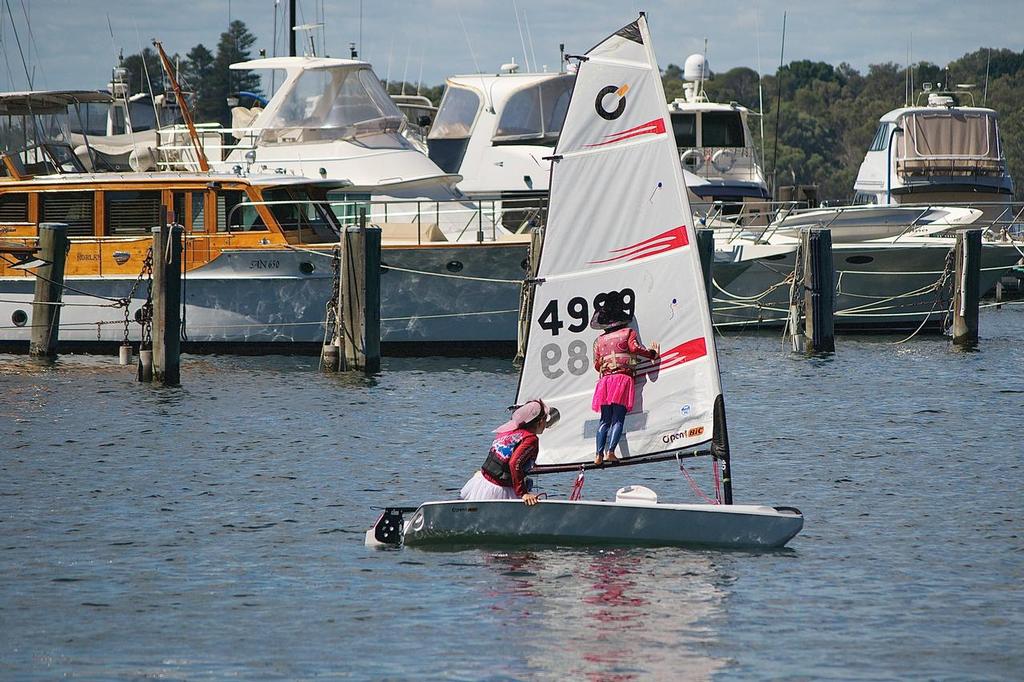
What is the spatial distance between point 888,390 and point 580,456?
12.0m

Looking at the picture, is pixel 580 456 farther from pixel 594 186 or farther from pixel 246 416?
pixel 246 416

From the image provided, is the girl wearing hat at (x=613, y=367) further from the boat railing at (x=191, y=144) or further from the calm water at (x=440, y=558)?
the boat railing at (x=191, y=144)

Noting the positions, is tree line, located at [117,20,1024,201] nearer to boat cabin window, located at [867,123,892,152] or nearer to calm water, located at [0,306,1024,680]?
boat cabin window, located at [867,123,892,152]

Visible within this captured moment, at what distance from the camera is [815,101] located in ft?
418

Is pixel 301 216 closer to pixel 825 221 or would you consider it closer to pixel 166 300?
pixel 166 300

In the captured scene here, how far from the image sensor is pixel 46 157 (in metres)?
29.9

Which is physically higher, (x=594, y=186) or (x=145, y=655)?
(x=594, y=186)

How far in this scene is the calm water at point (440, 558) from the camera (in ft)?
36.6

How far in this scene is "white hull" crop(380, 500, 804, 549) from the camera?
1361 centimetres

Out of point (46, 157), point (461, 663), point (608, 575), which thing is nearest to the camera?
point (461, 663)

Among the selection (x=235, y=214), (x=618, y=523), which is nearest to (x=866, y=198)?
(x=235, y=214)

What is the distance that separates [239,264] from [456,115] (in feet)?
25.3

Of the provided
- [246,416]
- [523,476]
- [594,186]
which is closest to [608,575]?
[523,476]

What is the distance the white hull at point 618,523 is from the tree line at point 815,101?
8605 centimetres
